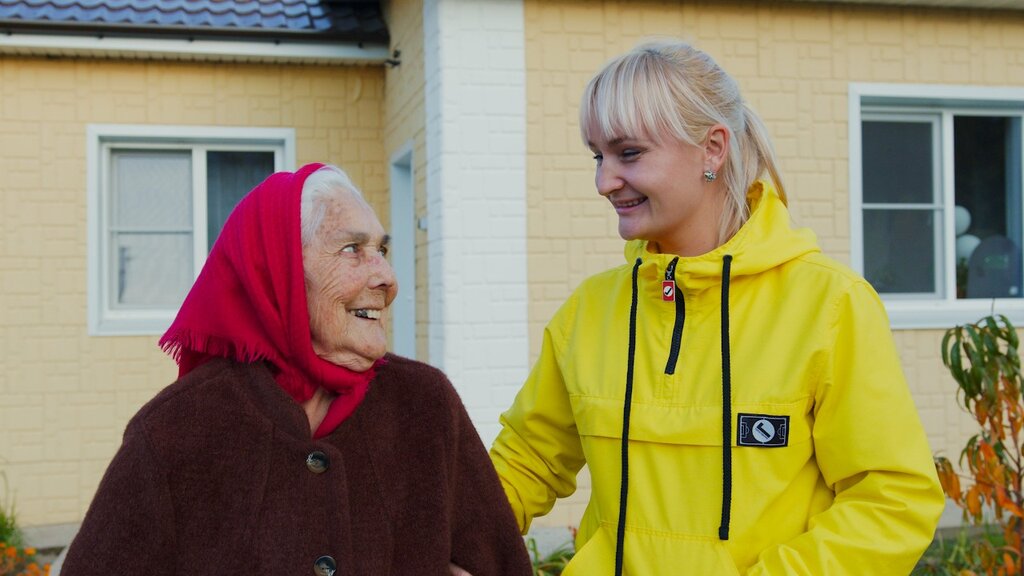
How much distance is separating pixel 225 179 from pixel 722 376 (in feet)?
19.1

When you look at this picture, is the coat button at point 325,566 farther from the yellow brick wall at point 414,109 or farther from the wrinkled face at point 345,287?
the yellow brick wall at point 414,109

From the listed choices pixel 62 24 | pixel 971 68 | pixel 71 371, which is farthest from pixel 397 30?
pixel 971 68

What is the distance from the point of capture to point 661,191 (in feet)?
6.37

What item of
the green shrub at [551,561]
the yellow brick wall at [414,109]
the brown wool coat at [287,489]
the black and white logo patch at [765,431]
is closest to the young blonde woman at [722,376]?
the black and white logo patch at [765,431]

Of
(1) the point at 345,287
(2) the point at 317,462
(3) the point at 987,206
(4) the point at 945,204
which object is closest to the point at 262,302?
(1) the point at 345,287

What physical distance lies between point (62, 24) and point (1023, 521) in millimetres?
6058

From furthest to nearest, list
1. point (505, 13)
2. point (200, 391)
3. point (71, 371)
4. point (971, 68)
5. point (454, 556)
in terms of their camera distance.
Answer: point (71, 371) → point (971, 68) → point (505, 13) → point (454, 556) → point (200, 391)

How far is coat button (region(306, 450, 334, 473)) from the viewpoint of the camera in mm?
1866

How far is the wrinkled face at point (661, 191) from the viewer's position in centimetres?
194

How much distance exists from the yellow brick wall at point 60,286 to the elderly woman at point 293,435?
5.19 metres

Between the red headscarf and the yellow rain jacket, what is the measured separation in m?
0.58

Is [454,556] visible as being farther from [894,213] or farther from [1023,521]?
[894,213]

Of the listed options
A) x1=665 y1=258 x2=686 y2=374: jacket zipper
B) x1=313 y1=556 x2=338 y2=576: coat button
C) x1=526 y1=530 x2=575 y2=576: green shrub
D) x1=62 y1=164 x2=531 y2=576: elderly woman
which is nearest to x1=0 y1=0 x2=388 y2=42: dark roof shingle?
x1=526 y1=530 x2=575 y2=576: green shrub

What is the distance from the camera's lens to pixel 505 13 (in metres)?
5.56
